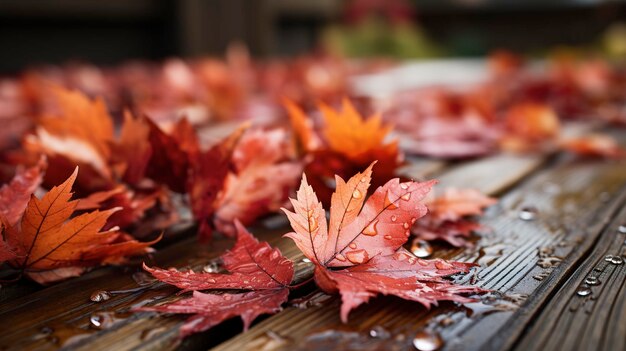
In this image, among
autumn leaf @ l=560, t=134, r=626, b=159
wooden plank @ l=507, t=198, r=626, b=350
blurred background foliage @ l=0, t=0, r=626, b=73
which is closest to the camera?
wooden plank @ l=507, t=198, r=626, b=350

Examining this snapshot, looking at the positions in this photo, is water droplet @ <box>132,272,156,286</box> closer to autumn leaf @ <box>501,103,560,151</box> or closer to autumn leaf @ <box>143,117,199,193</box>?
autumn leaf @ <box>143,117,199,193</box>

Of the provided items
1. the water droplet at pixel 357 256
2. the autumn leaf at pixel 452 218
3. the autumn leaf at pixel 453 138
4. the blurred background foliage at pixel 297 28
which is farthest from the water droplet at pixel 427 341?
the blurred background foliage at pixel 297 28

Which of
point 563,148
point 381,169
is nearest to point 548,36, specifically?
point 563,148

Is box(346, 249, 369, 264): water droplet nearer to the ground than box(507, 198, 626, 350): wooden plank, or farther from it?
farther from it

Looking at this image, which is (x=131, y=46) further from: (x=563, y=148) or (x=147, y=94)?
(x=563, y=148)

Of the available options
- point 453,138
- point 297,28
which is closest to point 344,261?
point 453,138

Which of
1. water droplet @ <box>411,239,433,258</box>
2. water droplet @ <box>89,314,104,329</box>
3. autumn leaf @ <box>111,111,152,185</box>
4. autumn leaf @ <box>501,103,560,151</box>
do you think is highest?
autumn leaf @ <box>111,111,152,185</box>

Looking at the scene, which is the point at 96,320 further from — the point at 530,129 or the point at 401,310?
the point at 530,129

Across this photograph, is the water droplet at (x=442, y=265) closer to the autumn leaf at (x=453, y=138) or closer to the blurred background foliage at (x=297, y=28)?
the autumn leaf at (x=453, y=138)

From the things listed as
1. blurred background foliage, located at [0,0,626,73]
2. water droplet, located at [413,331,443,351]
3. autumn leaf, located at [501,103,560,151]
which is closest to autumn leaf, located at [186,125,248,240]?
water droplet, located at [413,331,443,351]
